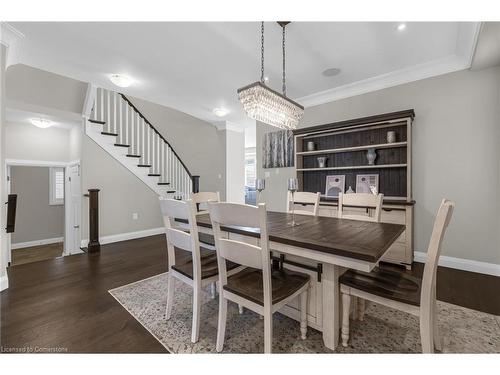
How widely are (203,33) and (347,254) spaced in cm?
247

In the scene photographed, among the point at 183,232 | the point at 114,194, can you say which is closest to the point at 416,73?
the point at 183,232

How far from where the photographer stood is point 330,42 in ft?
8.13

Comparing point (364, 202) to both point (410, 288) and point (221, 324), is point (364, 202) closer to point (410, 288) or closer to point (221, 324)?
point (410, 288)

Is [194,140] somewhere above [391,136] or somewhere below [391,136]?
above

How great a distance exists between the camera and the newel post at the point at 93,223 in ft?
12.0

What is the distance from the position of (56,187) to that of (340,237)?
7.27 metres

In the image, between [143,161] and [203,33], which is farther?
[143,161]

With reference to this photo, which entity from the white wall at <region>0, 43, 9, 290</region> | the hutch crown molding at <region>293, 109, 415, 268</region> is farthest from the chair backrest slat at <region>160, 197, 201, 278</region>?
the hutch crown molding at <region>293, 109, 415, 268</region>

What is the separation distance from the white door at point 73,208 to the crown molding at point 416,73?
4470 mm

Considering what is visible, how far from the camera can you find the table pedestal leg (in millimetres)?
1428

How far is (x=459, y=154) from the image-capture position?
9.14ft

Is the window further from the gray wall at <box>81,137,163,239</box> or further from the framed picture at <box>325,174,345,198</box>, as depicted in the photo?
the framed picture at <box>325,174,345,198</box>
